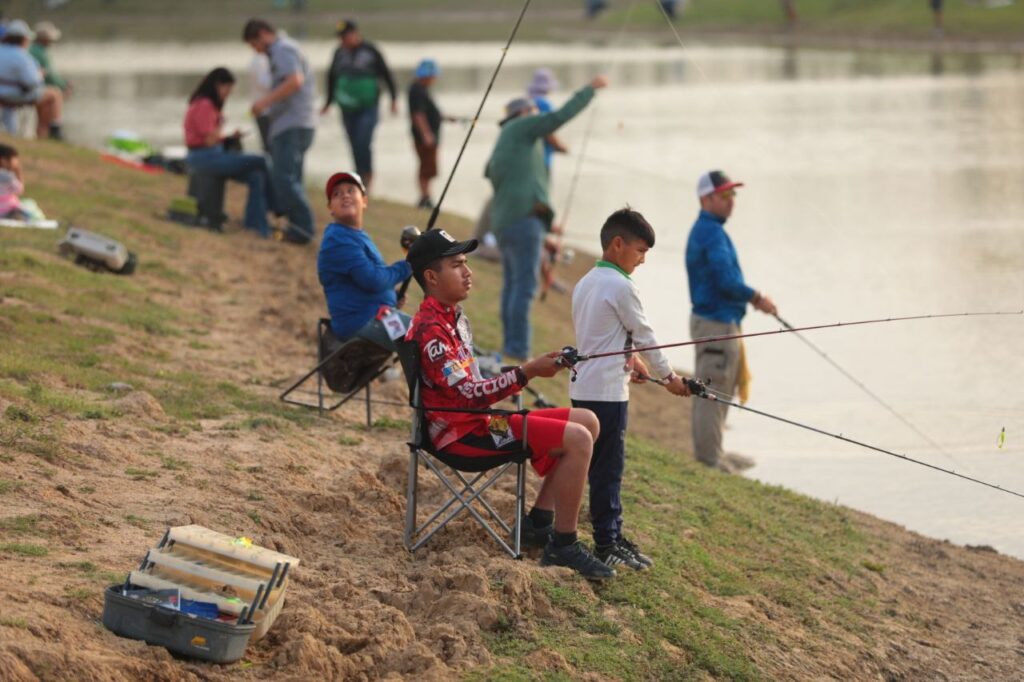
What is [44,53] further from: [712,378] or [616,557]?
[616,557]

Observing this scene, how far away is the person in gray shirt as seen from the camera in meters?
12.9

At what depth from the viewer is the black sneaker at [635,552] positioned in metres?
6.64

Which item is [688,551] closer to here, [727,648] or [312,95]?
[727,648]

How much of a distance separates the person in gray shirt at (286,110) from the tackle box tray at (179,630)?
8066mm

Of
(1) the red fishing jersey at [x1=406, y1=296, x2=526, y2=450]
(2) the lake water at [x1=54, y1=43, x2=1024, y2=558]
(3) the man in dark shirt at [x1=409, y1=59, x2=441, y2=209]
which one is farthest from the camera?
(3) the man in dark shirt at [x1=409, y1=59, x2=441, y2=209]

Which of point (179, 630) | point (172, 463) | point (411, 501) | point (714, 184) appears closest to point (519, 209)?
point (714, 184)

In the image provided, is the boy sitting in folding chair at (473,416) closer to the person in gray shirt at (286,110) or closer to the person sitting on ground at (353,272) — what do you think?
the person sitting on ground at (353,272)

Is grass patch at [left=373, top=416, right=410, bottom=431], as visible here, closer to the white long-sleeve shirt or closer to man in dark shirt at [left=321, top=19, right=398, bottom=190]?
the white long-sleeve shirt

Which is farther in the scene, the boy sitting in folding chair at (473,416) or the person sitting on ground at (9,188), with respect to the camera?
the person sitting on ground at (9,188)

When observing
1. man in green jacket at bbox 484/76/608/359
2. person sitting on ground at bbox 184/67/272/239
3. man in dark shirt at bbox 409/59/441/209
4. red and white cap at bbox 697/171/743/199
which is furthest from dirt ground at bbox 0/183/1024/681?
man in dark shirt at bbox 409/59/441/209

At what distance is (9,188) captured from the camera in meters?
12.3

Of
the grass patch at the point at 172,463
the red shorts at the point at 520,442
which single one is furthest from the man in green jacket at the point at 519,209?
the red shorts at the point at 520,442

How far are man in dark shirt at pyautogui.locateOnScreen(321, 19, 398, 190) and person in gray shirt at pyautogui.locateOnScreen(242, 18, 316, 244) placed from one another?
1916 millimetres

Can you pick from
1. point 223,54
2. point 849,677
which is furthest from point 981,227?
point 223,54
